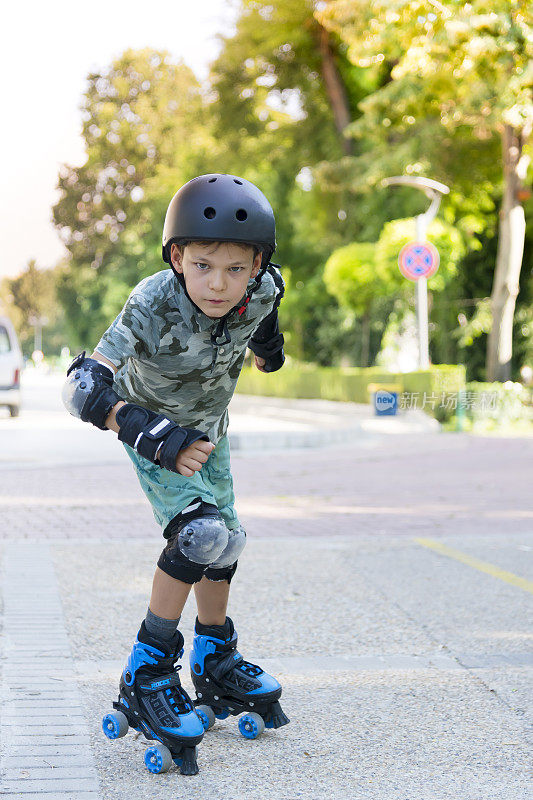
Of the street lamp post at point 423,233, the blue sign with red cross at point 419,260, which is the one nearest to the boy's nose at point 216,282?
the street lamp post at point 423,233

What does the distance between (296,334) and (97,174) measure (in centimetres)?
2617

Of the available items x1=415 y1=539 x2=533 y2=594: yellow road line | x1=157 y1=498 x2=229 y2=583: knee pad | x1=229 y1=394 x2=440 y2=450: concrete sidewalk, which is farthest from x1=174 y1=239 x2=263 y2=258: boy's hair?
x1=229 y1=394 x2=440 y2=450: concrete sidewalk

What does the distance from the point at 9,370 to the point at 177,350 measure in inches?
787

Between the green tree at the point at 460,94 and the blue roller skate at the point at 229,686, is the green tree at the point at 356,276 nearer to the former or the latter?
the green tree at the point at 460,94

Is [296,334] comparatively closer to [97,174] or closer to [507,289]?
[507,289]

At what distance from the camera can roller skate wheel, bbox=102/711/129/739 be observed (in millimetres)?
3281

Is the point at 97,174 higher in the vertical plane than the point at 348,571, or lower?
higher

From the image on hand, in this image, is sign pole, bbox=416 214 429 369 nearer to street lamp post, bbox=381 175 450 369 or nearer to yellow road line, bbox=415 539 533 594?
street lamp post, bbox=381 175 450 369

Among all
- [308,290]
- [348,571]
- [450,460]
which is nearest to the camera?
[348,571]

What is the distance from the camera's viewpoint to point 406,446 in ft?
54.6

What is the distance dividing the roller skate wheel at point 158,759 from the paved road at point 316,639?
0.11 feet

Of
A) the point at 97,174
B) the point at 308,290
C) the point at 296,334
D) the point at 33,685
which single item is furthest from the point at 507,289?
the point at 97,174

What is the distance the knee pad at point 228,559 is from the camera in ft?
11.0

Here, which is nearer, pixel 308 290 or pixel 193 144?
pixel 308 290
